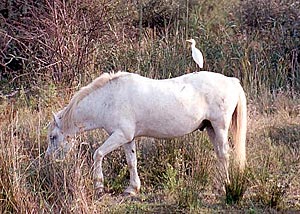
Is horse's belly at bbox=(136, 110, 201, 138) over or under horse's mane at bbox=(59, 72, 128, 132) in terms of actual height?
under

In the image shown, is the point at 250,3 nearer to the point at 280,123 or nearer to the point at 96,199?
the point at 280,123

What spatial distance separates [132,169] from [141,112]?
0.59m

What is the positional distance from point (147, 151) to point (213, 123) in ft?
2.93

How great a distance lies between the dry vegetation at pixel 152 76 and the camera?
5.50m

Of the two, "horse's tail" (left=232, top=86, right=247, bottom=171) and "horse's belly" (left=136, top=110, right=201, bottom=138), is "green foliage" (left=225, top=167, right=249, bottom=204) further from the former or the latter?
"horse's belly" (left=136, top=110, right=201, bottom=138)

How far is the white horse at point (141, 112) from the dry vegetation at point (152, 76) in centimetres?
24

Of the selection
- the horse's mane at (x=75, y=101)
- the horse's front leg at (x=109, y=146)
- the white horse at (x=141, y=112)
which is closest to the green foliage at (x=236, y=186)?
the white horse at (x=141, y=112)

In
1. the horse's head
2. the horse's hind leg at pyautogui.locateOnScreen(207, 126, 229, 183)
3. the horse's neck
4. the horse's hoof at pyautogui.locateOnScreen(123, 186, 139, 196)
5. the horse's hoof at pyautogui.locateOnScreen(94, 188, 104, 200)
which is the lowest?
the horse's hoof at pyautogui.locateOnScreen(123, 186, 139, 196)

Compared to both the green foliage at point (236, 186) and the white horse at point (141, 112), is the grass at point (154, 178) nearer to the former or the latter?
the green foliage at point (236, 186)

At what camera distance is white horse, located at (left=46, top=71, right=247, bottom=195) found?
605 cm

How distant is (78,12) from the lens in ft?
34.0

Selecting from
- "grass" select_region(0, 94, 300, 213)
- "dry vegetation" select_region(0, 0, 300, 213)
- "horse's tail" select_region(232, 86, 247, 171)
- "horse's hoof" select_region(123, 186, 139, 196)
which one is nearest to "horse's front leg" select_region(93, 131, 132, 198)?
"grass" select_region(0, 94, 300, 213)

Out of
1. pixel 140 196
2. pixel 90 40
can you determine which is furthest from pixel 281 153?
pixel 90 40

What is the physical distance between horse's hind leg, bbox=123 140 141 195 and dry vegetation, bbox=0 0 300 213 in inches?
4.8
